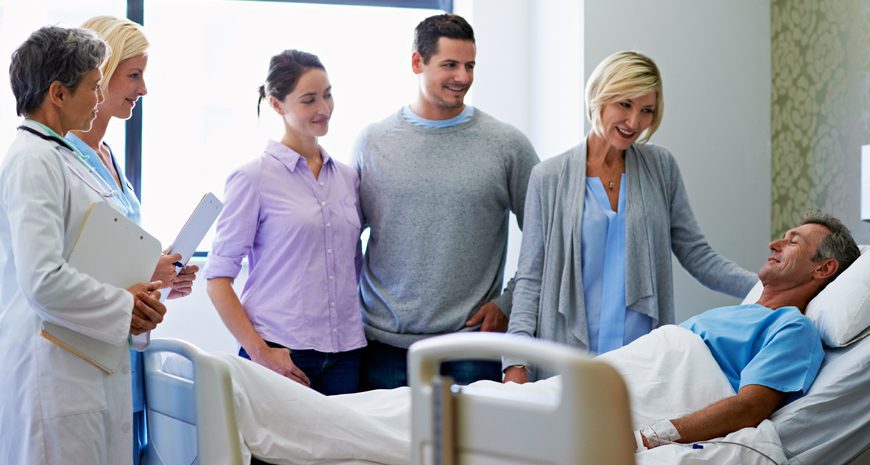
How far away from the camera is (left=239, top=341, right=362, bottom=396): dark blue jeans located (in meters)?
2.72

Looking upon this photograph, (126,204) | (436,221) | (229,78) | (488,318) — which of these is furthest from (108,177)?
(229,78)

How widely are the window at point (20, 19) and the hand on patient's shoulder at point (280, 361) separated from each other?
1.92m

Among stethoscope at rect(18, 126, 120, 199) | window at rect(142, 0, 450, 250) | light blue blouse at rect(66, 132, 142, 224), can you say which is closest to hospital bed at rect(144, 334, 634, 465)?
stethoscope at rect(18, 126, 120, 199)

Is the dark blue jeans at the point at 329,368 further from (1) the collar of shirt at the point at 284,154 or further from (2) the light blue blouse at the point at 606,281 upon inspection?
(2) the light blue blouse at the point at 606,281

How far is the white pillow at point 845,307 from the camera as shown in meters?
2.33

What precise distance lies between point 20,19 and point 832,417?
3.55 meters

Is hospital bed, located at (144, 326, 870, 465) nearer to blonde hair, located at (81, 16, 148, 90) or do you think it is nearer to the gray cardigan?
the gray cardigan

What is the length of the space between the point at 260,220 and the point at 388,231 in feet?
1.33

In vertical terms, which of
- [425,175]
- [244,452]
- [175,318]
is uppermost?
[425,175]

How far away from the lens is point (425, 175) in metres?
2.89

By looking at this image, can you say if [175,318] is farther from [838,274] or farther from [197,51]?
[838,274]

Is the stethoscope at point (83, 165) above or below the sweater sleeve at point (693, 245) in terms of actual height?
above

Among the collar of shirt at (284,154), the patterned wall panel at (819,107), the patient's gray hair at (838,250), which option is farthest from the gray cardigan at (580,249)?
the patterned wall panel at (819,107)

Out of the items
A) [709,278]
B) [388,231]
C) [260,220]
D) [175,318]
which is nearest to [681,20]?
[709,278]
